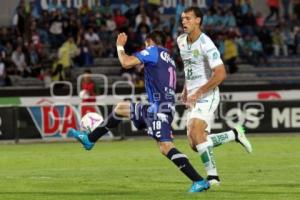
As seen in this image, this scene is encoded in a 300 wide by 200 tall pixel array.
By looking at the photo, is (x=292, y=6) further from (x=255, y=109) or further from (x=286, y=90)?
(x=255, y=109)

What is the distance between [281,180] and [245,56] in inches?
805

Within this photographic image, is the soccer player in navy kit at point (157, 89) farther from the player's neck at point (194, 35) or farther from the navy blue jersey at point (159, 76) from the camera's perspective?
A: the player's neck at point (194, 35)

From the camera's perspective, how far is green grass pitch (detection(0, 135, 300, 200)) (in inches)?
479

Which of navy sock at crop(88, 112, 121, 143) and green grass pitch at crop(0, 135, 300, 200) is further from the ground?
navy sock at crop(88, 112, 121, 143)

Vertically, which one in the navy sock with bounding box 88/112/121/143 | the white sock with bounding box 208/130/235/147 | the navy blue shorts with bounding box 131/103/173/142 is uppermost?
the navy blue shorts with bounding box 131/103/173/142

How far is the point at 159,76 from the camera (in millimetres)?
12750

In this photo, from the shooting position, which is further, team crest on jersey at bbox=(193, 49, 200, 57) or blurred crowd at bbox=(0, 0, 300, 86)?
blurred crowd at bbox=(0, 0, 300, 86)

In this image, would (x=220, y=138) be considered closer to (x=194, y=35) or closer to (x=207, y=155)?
(x=207, y=155)

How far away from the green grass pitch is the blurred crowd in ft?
25.6

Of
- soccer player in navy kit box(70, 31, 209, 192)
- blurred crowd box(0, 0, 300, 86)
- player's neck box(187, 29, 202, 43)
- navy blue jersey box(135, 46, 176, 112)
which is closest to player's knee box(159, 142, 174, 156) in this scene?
soccer player in navy kit box(70, 31, 209, 192)

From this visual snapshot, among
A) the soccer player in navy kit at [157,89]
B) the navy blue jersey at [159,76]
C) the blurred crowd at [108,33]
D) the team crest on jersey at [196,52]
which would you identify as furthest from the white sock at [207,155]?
the blurred crowd at [108,33]

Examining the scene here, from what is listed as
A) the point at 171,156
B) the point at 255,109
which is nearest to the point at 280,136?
the point at 255,109

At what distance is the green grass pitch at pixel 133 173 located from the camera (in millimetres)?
12156

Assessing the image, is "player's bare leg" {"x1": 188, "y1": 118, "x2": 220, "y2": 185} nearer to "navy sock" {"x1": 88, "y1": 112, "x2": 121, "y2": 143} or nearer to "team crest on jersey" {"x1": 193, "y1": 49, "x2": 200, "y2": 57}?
"team crest on jersey" {"x1": 193, "y1": 49, "x2": 200, "y2": 57}
